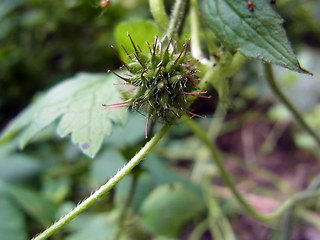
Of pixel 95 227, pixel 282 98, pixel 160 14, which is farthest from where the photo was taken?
pixel 95 227

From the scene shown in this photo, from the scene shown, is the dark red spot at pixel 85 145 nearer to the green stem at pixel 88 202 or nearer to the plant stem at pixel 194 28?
the green stem at pixel 88 202

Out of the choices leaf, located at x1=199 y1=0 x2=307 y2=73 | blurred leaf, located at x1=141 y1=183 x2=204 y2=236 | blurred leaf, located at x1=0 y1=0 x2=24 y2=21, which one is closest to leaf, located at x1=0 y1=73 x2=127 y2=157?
leaf, located at x1=199 y1=0 x2=307 y2=73

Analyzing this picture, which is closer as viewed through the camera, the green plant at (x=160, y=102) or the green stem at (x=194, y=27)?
the green plant at (x=160, y=102)

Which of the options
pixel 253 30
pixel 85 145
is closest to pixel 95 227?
pixel 85 145

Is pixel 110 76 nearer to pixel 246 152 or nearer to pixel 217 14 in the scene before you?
pixel 217 14

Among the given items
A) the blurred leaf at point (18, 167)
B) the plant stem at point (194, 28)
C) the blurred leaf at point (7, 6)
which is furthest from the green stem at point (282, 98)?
the blurred leaf at point (7, 6)

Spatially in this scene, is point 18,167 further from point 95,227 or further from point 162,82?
point 162,82

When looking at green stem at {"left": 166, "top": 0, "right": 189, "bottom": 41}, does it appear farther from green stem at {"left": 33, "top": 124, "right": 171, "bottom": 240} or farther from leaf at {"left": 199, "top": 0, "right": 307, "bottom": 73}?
green stem at {"left": 33, "top": 124, "right": 171, "bottom": 240}
